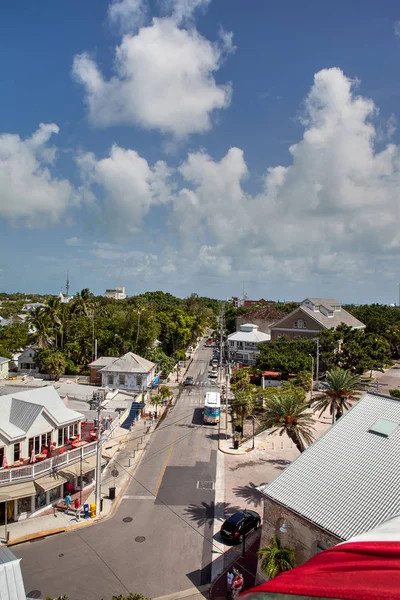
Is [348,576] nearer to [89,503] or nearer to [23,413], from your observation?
[89,503]

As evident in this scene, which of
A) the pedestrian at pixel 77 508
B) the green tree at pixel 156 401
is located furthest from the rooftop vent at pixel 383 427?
the green tree at pixel 156 401

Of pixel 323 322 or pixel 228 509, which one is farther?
pixel 323 322

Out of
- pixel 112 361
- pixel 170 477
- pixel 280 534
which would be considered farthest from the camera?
pixel 112 361

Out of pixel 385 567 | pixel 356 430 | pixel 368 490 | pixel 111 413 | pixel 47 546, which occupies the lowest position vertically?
pixel 47 546

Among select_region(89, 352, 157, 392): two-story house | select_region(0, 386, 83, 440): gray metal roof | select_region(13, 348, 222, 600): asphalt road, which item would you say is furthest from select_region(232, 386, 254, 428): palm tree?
select_region(89, 352, 157, 392): two-story house

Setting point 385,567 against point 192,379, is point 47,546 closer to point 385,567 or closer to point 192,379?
point 385,567

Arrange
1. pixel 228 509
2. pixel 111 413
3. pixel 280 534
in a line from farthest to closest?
pixel 111 413 < pixel 228 509 < pixel 280 534

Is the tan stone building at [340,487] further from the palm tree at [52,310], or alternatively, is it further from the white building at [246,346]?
the white building at [246,346]

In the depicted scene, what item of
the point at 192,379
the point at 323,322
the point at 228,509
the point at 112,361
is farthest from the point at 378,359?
the point at 228,509

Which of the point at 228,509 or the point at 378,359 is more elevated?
the point at 378,359
